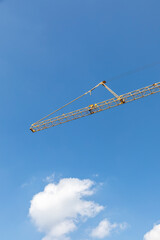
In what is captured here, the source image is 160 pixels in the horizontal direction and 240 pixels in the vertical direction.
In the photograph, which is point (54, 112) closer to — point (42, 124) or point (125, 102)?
point (42, 124)

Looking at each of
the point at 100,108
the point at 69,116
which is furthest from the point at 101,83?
the point at 69,116

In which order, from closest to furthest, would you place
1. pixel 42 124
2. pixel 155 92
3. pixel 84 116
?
1. pixel 155 92
2. pixel 84 116
3. pixel 42 124

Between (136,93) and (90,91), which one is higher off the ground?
(90,91)

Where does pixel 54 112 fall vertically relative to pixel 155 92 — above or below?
above

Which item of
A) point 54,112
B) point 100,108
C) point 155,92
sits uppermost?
point 54,112

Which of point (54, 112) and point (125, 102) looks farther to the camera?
point (54, 112)

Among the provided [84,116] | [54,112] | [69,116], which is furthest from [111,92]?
[54,112]

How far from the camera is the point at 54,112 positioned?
178 ft

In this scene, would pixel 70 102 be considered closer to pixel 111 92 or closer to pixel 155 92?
pixel 111 92

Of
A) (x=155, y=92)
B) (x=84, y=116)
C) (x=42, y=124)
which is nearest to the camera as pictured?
(x=155, y=92)

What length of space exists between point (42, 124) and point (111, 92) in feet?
67.0

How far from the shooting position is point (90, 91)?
171 ft

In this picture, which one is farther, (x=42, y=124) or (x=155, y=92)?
(x=42, y=124)

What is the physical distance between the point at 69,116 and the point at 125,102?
14.8 m
